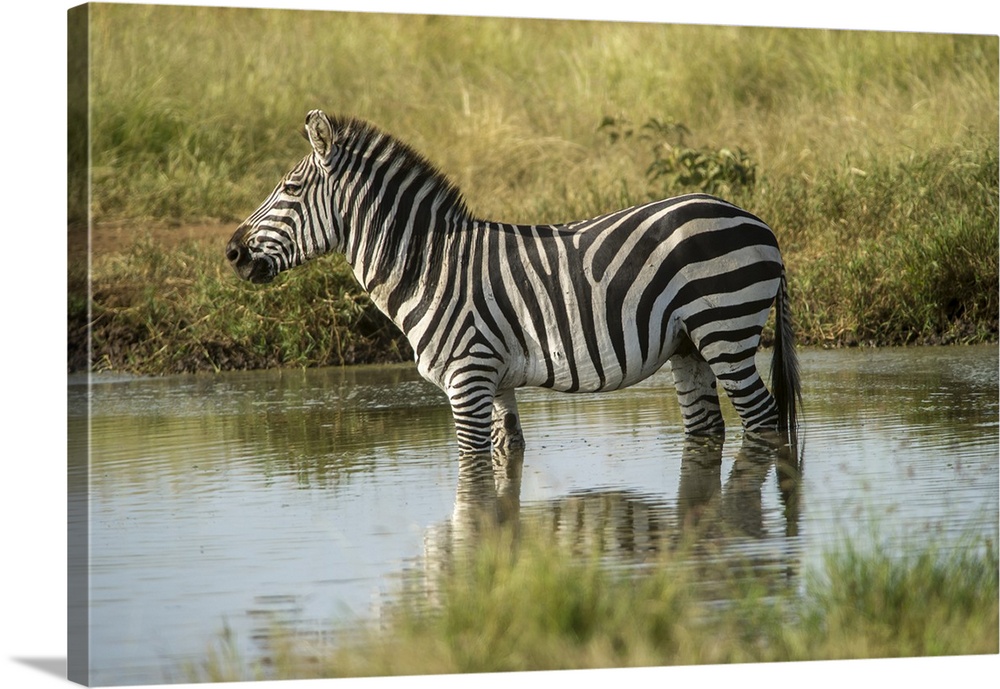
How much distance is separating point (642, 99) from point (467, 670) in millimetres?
8751

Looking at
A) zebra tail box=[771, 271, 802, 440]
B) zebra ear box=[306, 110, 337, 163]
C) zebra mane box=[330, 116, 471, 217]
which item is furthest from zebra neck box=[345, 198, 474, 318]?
zebra tail box=[771, 271, 802, 440]

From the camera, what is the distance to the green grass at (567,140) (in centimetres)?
1091

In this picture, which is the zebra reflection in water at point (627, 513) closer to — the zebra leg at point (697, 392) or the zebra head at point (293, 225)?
the zebra leg at point (697, 392)

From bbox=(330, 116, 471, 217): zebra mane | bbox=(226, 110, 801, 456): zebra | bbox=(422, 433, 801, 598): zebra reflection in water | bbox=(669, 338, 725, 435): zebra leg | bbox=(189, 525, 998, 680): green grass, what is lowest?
bbox=(189, 525, 998, 680): green grass

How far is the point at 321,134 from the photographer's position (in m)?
7.97

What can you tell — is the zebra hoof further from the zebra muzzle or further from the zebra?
the zebra muzzle

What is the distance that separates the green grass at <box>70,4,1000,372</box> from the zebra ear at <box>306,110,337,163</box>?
2.56 m

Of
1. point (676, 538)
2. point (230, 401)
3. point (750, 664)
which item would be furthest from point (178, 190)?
point (750, 664)

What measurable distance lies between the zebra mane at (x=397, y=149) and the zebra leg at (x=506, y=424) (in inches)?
42.1

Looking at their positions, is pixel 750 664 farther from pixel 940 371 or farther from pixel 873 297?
pixel 873 297

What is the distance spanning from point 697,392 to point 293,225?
255 centimetres

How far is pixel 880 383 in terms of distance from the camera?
33.3ft

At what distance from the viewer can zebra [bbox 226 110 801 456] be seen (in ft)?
26.3

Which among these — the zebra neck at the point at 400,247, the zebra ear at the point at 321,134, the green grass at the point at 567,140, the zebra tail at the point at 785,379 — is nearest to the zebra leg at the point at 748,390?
the zebra tail at the point at 785,379
